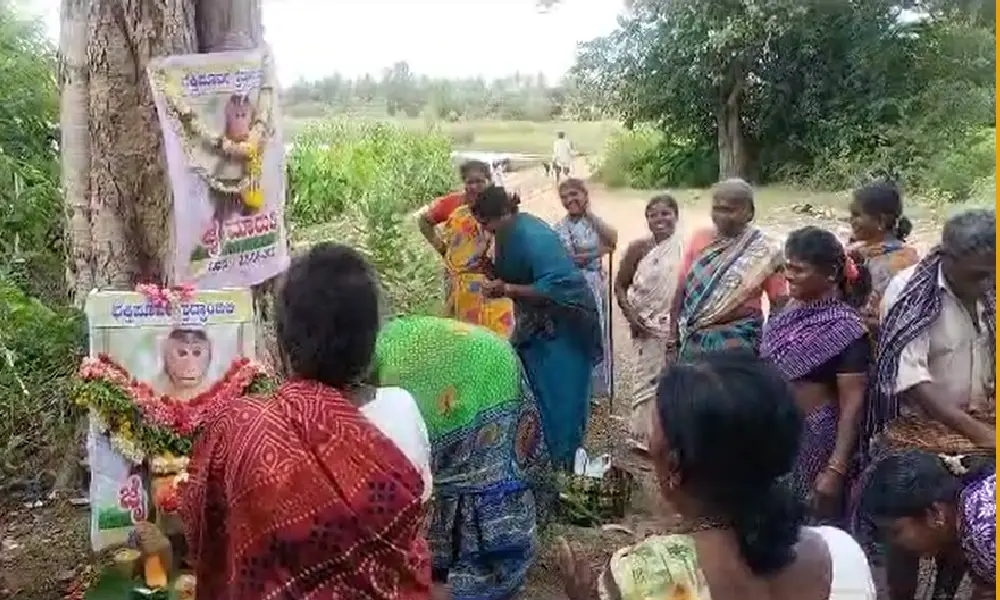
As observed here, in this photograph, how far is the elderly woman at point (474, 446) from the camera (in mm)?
3146

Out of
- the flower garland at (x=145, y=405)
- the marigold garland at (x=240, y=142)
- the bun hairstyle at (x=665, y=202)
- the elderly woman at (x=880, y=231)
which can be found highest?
the marigold garland at (x=240, y=142)

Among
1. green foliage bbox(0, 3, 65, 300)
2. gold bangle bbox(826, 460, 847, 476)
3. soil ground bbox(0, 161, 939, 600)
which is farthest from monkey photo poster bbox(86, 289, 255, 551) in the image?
green foliage bbox(0, 3, 65, 300)

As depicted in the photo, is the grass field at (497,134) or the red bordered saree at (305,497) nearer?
the red bordered saree at (305,497)

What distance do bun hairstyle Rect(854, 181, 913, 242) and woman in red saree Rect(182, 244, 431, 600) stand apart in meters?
2.55

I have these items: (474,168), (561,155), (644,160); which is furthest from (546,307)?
(644,160)

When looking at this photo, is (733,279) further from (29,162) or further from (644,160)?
(644,160)

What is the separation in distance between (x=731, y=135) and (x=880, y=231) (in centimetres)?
984

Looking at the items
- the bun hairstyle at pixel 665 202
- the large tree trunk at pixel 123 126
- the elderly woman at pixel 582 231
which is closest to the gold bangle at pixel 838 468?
the large tree trunk at pixel 123 126

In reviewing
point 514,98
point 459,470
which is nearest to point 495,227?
point 459,470

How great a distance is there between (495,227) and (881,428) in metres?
2.16

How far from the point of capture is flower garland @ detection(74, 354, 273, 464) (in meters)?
3.71

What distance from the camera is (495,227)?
486cm

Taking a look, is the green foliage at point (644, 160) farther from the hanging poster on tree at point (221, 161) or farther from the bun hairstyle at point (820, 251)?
the bun hairstyle at point (820, 251)

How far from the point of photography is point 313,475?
1.97 meters
